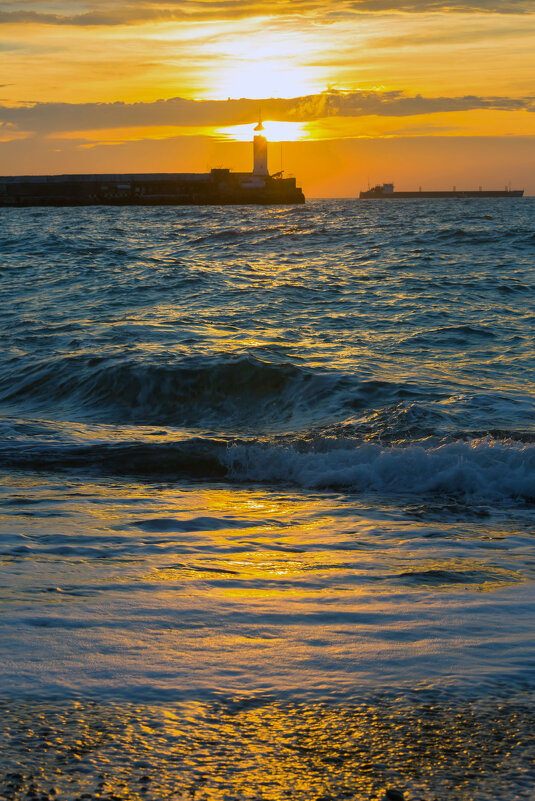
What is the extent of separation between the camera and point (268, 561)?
3.99 m

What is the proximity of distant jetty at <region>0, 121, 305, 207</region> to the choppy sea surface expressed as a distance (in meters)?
77.9

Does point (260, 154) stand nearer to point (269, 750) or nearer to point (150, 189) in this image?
point (150, 189)

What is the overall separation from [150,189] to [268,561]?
89821 millimetres

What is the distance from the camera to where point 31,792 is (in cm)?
197

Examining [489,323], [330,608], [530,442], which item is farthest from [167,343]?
[330,608]

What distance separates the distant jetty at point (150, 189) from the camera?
3398 inches

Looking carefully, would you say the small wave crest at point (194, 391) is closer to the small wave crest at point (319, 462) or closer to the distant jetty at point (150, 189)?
the small wave crest at point (319, 462)

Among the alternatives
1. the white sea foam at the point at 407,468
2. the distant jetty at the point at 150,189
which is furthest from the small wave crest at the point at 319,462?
the distant jetty at the point at 150,189

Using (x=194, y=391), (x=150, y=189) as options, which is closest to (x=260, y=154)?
(x=150, y=189)

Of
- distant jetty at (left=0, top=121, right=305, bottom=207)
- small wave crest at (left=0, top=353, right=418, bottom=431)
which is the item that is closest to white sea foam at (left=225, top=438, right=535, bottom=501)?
small wave crest at (left=0, top=353, right=418, bottom=431)

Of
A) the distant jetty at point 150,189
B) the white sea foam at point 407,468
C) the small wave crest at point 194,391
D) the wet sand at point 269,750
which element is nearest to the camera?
the wet sand at point 269,750

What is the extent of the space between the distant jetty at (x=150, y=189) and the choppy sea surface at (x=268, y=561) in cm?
7793

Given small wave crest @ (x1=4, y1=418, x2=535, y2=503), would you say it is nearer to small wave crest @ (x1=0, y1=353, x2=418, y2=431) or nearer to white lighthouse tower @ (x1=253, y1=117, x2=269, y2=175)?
small wave crest @ (x1=0, y1=353, x2=418, y2=431)

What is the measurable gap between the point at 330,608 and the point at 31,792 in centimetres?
158
